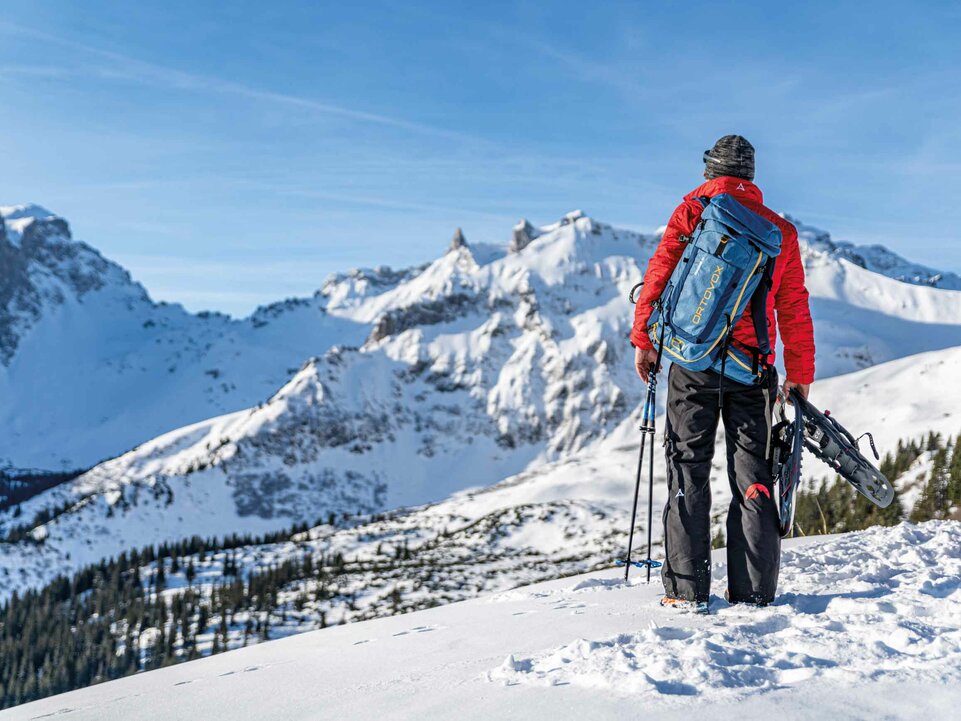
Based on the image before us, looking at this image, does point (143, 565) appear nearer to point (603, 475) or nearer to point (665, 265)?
point (603, 475)

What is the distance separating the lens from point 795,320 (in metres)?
7.46

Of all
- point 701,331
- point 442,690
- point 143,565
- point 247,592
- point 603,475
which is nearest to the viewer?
point 442,690

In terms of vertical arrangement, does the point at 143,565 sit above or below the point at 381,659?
below

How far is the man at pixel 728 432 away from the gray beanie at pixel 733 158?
1 centimetres

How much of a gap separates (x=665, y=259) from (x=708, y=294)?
616 mm

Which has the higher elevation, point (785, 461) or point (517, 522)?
point (785, 461)

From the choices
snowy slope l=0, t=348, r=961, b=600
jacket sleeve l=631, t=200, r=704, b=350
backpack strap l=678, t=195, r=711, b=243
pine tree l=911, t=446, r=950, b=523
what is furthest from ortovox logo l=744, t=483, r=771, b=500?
snowy slope l=0, t=348, r=961, b=600

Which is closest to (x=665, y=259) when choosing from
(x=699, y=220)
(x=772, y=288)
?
(x=699, y=220)

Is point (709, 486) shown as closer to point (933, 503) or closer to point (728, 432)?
point (728, 432)

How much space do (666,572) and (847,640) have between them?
2.23 meters

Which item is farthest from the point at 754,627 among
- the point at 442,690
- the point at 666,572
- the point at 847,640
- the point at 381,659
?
the point at 381,659

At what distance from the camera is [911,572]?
7602 millimetres

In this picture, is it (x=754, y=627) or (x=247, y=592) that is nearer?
(x=754, y=627)

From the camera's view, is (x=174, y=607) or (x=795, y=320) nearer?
(x=795, y=320)
